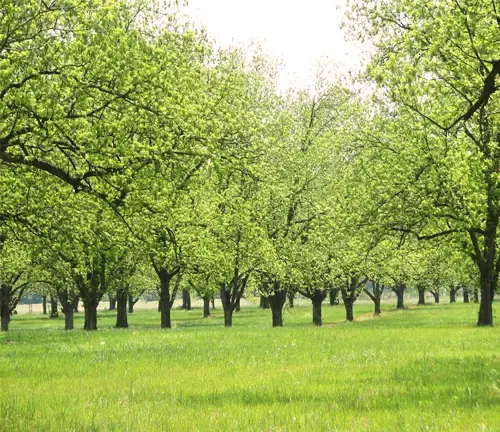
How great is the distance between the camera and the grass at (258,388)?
307 inches

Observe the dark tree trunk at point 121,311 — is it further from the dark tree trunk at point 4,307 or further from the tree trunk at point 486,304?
the tree trunk at point 486,304

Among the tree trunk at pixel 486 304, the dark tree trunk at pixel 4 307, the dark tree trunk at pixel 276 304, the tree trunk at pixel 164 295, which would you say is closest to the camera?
the tree trunk at pixel 486 304

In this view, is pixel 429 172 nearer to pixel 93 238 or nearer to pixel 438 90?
pixel 438 90

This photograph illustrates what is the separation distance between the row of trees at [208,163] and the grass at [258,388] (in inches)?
164

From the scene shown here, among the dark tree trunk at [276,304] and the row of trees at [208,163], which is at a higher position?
the row of trees at [208,163]

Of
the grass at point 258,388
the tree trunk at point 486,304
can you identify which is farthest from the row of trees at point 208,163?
the grass at point 258,388

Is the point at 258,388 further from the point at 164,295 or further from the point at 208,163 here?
the point at 164,295

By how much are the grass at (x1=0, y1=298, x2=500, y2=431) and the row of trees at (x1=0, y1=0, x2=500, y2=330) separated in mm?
4164

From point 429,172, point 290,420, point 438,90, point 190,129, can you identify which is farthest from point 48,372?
point 429,172

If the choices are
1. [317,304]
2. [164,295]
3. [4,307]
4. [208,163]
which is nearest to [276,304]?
[317,304]

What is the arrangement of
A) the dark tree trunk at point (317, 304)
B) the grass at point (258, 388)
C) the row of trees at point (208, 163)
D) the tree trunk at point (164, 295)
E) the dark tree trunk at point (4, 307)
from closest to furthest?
the grass at point (258, 388) < the row of trees at point (208, 163) < the tree trunk at point (164, 295) < the dark tree trunk at point (317, 304) < the dark tree trunk at point (4, 307)

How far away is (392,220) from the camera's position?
27922 millimetres

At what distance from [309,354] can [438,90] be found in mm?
7906

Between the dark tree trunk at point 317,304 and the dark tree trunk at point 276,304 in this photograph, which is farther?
the dark tree trunk at point 317,304
